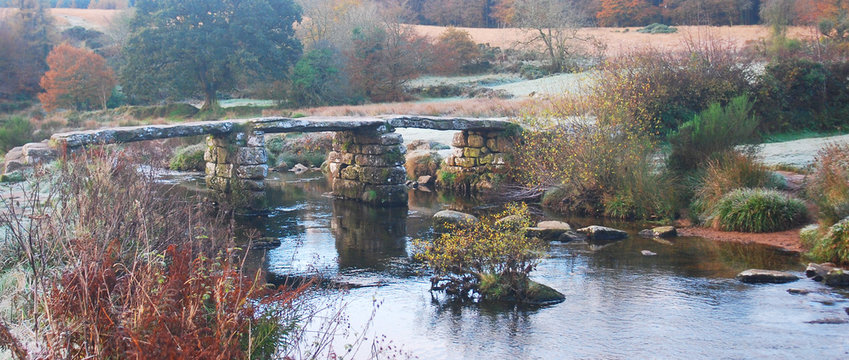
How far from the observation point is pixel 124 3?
72250 mm

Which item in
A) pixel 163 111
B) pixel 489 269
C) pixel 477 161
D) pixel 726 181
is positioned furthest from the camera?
pixel 163 111

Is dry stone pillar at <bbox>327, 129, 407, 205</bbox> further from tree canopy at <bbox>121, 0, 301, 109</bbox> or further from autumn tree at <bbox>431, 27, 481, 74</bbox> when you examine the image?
autumn tree at <bbox>431, 27, 481, 74</bbox>

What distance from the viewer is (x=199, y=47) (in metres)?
33.4

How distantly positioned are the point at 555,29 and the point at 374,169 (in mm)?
27899

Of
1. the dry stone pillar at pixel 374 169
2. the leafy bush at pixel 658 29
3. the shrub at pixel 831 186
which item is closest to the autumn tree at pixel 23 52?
the dry stone pillar at pixel 374 169

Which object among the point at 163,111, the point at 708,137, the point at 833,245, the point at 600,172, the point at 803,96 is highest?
the point at 803,96

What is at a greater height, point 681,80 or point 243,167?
point 681,80

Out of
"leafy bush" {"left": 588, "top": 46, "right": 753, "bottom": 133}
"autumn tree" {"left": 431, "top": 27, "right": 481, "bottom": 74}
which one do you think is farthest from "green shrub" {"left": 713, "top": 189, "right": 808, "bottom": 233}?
"autumn tree" {"left": 431, "top": 27, "right": 481, "bottom": 74}

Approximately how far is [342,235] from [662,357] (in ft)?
25.0

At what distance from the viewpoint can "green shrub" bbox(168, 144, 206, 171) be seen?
23.8m

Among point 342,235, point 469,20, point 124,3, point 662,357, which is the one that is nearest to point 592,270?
point 662,357

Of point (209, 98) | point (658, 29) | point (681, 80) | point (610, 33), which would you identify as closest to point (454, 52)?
point (610, 33)

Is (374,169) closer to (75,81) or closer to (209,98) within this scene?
(209,98)

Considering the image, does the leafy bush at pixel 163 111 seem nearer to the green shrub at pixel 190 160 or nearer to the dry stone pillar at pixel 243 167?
the green shrub at pixel 190 160
